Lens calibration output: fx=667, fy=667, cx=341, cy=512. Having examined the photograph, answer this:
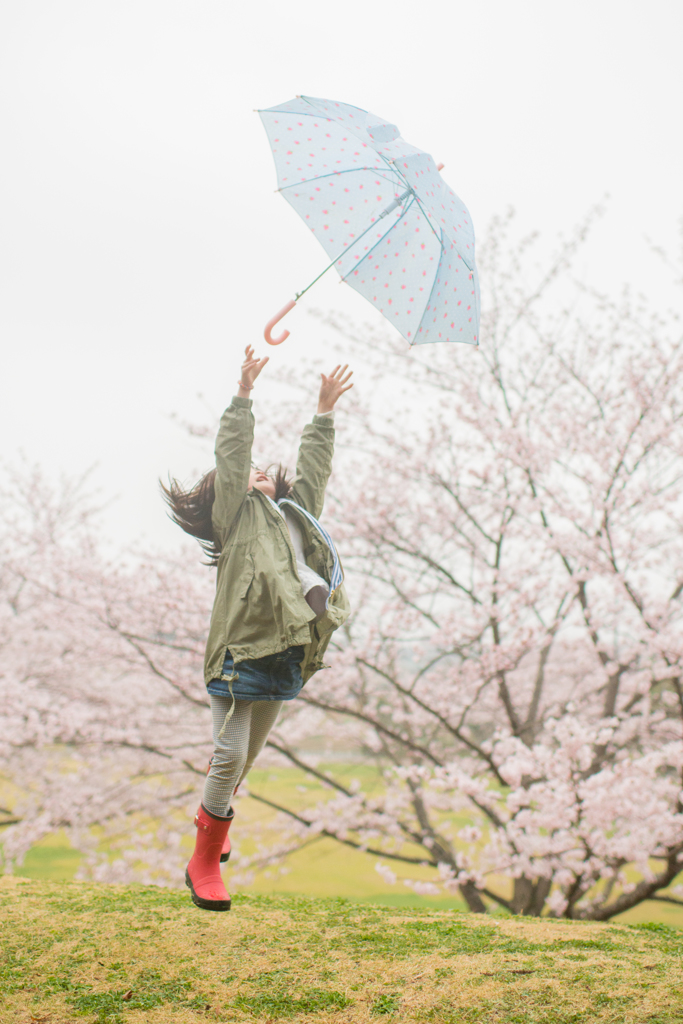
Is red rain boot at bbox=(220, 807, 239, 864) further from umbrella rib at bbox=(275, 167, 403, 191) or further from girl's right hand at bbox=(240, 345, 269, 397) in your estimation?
umbrella rib at bbox=(275, 167, 403, 191)

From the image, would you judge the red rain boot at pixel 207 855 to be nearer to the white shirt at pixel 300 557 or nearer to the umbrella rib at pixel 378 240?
the white shirt at pixel 300 557

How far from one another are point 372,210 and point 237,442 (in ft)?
4.55

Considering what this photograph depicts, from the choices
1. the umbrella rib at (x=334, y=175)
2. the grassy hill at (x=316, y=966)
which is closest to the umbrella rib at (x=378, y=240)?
the umbrella rib at (x=334, y=175)

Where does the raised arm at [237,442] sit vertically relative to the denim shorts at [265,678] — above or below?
above

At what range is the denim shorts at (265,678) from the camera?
2.45m

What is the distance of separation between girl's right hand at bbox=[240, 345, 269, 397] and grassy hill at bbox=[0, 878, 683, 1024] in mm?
2092

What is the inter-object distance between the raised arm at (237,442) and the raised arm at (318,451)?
1.47 ft

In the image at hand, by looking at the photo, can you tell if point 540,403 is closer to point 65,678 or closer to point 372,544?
point 372,544

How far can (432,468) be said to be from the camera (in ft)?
21.7

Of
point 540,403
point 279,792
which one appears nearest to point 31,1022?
point 540,403

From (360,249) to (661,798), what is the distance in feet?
15.1

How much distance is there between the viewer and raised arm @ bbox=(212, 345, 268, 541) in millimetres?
2553

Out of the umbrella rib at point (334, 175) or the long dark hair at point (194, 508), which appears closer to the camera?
the long dark hair at point (194, 508)

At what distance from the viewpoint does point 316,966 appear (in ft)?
7.99
